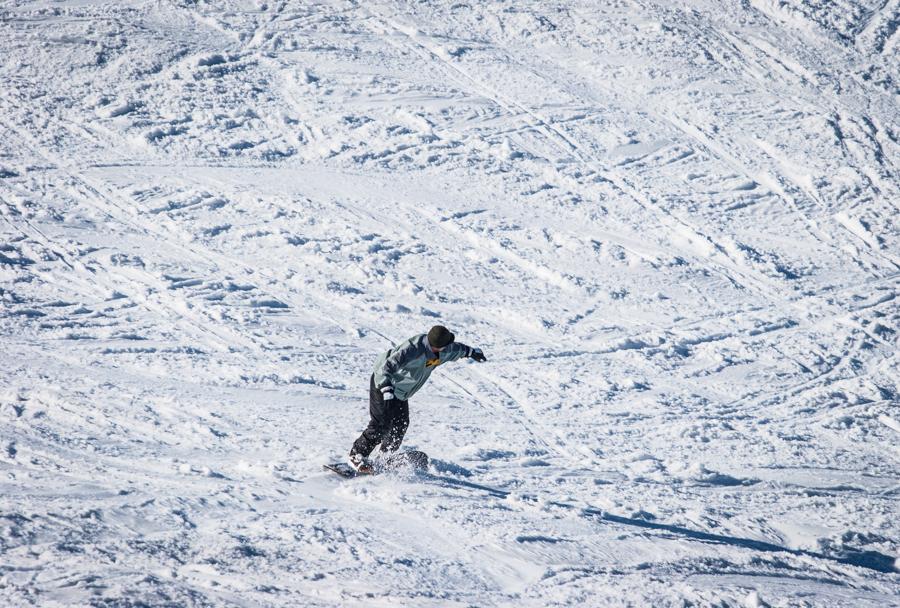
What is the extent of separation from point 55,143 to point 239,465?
22.8 feet

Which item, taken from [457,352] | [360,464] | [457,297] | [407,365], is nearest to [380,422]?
[360,464]

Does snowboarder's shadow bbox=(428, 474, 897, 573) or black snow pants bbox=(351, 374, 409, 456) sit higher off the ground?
snowboarder's shadow bbox=(428, 474, 897, 573)

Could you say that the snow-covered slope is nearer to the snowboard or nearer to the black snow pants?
the snowboard

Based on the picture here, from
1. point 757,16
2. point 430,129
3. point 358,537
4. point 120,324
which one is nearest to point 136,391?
point 120,324

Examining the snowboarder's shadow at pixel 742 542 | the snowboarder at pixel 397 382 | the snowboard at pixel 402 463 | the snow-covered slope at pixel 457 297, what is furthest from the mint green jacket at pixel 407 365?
the snowboarder's shadow at pixel 742 542

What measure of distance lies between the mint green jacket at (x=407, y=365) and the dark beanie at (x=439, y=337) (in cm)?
10

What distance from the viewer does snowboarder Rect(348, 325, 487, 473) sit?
614 centimetres

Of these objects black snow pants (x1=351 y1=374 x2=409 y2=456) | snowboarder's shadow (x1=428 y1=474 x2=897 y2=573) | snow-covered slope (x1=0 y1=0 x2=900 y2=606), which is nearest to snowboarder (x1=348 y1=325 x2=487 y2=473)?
black snow pants (x1=351 y1=374 x2=409 y2=456)

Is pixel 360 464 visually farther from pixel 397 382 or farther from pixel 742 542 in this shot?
pixel 742 542

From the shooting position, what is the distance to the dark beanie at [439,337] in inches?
239

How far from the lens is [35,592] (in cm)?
408

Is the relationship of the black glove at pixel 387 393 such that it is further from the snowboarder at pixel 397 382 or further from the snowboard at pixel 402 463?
the snowboard at pixel 402 463

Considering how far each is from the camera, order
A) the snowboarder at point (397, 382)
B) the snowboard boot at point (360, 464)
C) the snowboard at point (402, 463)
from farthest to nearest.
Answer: the snowboard at point (402, 463) → the snowboard boot at point (360, 464) → the snowboarder at point (397, 382)

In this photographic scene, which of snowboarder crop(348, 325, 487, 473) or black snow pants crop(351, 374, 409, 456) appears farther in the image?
black snow pants crop(351, 374, 409, 456)
